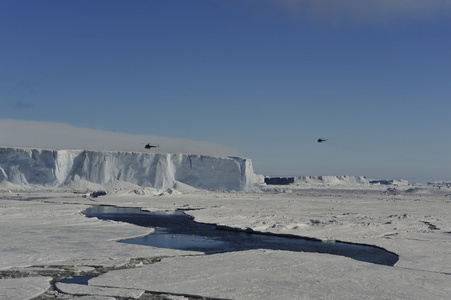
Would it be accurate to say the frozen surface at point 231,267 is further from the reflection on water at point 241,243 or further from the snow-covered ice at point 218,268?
the reflection on water at point 241,243

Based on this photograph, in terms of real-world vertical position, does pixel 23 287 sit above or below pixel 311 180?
below

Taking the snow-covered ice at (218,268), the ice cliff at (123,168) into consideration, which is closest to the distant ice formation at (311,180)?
the ice cliff at (123,168)

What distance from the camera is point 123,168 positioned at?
42.8m

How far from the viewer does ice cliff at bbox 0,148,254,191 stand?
39.9m

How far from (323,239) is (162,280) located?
616 cm

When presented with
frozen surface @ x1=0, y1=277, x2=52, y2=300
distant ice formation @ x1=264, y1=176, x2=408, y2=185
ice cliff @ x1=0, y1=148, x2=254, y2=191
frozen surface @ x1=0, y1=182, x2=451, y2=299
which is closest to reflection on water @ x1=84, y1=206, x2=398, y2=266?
frozen surface @ x1=0, y1=182, x2=451, y2=299

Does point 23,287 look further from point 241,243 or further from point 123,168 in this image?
point 123,168

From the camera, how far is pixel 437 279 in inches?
283

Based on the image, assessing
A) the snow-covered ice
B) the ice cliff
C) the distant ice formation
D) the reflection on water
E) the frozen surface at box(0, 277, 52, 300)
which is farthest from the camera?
the distant ice formation

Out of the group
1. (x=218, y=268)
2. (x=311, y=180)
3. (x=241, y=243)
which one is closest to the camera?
(x=218, y=268)

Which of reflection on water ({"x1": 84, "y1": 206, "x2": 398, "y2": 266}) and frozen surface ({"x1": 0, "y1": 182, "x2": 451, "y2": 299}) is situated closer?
frozen surface ({"x1": 0, "y1": 182, "x2": 451, "y2": 299})

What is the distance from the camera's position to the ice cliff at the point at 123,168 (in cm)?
3988

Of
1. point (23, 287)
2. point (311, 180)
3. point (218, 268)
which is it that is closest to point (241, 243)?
point (218, 268)

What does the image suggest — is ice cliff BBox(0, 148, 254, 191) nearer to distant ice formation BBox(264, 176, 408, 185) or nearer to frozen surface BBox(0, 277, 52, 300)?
frozen surface BBox(0, 277, 52, 300)
